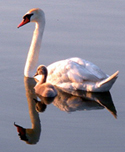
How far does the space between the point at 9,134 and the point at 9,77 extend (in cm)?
261

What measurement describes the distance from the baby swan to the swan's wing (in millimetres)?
246

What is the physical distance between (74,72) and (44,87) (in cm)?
64

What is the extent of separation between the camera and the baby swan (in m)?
9.62

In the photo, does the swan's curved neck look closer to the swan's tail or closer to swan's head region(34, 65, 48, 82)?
swan's head region(34, 65, 48, 82)

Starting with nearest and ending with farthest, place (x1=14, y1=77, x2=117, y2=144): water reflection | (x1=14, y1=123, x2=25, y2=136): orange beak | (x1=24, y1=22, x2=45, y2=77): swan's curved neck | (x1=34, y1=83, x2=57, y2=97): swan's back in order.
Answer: (x1=14, y1=123, x2=25, y2=136): orange beak, (x1=14, y1=77, x2=117, y2=144): water reflection, (x1=34, y1=83, x2=57, y2=97): swan's back, (x1=24, y1=22, x2=45, y2=77): swan's curved neck

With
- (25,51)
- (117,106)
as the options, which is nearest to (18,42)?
(25,51)

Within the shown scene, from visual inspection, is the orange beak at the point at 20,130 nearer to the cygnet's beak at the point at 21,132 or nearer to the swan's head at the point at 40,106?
the cygnet's beak at the point at 21,132

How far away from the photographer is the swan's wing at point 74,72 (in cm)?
973

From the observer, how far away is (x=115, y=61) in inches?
439

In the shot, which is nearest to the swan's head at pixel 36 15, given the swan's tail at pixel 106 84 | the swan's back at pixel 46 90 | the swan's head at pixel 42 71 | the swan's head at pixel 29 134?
the swan's head at pixel 42 71

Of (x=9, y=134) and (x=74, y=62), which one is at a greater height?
(x=74, y=62)

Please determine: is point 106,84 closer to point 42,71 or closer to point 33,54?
point 42,71

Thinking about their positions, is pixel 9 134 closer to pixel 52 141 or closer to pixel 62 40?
pixel 52 141

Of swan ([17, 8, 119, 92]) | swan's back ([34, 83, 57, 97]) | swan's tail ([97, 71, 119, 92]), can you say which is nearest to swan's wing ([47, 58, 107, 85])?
swan ([17, 8, 119, 92])
